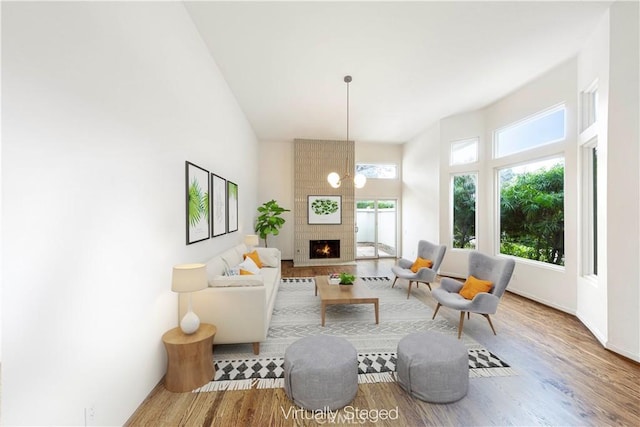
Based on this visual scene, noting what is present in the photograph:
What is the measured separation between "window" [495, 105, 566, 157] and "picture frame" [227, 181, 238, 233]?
5169 millimetres

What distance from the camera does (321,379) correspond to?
1904 mm

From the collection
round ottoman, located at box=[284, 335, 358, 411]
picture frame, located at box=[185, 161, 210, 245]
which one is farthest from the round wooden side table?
picture frame, located at box=[185, 161, 210, 245]

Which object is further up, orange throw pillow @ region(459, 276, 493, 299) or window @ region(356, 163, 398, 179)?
window @ region(356, 163, 398, 179)

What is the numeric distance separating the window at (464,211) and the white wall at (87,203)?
5.54 metres

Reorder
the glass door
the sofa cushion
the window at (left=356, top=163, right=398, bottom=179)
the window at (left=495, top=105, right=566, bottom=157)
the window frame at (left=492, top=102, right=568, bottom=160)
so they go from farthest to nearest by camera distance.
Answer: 1. the glass door
2. the window at (left=356, top=163, right=398, bottom=179)
3. the window at (left=495, top=105, right=566, bottom=157)
4. the window frame at (left=492, top=102, right=568, bottom=160)
5. the sofa cushion

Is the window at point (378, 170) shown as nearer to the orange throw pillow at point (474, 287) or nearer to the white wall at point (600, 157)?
the white wall at point (600, 157)

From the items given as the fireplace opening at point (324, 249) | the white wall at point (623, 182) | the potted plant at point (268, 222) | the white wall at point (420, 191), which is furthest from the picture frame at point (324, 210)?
the white wall at point (623, 182)

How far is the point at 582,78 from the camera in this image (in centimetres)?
342

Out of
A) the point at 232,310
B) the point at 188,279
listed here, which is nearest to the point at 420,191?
the point at 232,310

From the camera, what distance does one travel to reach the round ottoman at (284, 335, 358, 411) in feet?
6.23

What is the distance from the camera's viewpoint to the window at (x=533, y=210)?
396cm

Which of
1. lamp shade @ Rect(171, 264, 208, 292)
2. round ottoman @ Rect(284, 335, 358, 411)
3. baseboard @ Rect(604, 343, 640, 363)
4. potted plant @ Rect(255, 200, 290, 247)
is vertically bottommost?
baseboard @ Rect(604, 343, 640, 363)

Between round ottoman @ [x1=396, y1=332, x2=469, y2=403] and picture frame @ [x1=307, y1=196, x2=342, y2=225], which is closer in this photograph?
round ottoman @ [x1=396, y1=332, x2=469, y2=403]

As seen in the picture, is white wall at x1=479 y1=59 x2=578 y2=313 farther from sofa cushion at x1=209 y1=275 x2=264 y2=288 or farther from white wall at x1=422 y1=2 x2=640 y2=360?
sofa cushion at x1=209 y1=275 x2=264 y2=288
